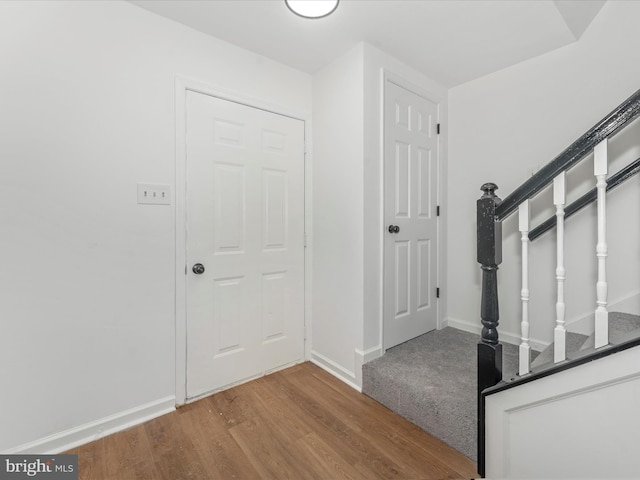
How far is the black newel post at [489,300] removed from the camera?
4.44ft

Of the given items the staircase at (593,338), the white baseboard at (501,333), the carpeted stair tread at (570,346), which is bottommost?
the white baseboard at (501,333)

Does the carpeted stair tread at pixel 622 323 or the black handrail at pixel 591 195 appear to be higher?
the black handrail at pixel 591 195

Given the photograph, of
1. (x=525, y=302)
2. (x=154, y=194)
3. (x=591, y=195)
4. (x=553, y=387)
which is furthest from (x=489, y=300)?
(x=154, y=194)

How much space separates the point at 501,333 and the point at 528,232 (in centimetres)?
148

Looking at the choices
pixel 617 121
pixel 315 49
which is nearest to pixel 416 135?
pixel 315 49

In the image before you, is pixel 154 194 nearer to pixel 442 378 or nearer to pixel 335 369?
pixel 335 369

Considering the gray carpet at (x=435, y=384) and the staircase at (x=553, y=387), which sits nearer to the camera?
the staircase at (x=553, y=387)

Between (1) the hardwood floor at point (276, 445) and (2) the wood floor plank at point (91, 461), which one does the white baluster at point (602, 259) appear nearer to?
(1) the hardwood floor at point (276, 445)

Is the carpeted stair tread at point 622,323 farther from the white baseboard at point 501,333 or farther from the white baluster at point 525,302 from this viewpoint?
the white baseboard at point 501,333

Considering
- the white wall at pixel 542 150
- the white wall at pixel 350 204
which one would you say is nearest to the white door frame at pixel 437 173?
the white wall at pixel 350 204

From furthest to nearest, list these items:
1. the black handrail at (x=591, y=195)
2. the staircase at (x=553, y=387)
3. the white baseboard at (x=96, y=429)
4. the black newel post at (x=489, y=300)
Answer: the black handrail at (x=591, y=195) < the white baseboard at (x=96, y=429) < the black newel post at (x=489, y=300) < the staircase at (x=553, y=387)

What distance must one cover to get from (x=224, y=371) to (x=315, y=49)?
7.91 ft

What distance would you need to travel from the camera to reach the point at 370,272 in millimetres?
2137

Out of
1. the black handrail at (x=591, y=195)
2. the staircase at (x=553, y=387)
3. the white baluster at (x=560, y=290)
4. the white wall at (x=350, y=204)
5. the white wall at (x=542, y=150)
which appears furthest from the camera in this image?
the white wall at (x=350, y=204)
